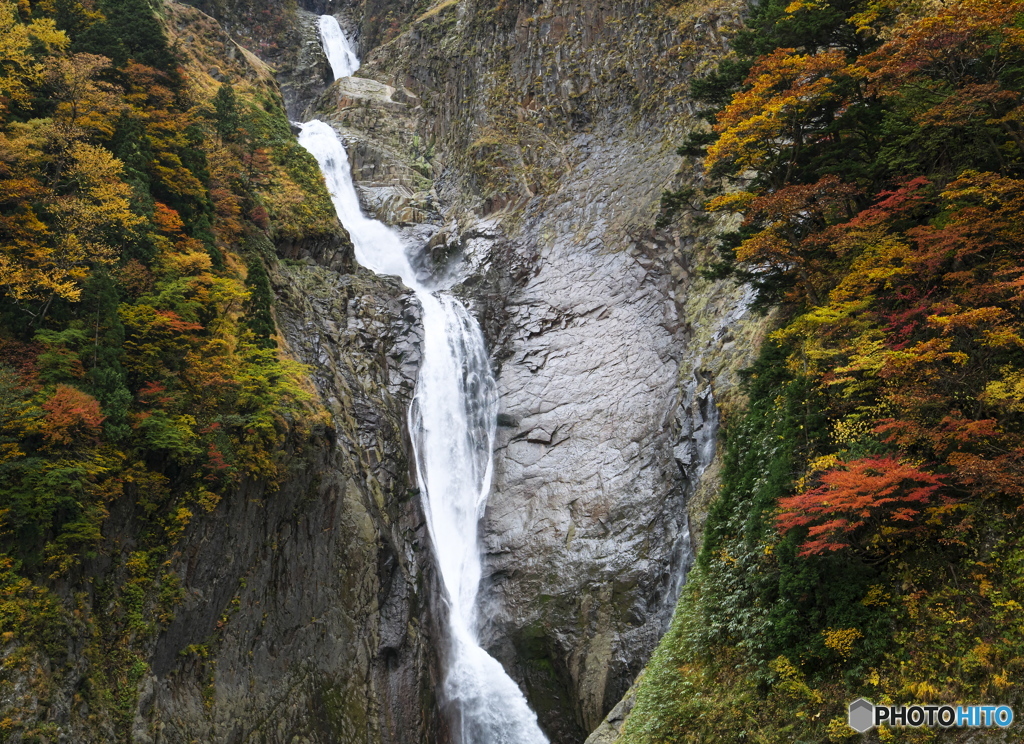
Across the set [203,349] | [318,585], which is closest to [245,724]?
[318,585]

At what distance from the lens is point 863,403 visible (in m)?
12.2

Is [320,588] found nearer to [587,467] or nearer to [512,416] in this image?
[587,467]

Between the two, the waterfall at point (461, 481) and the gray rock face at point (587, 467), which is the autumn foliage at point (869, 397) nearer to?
the gray rock face at point (587, 467)

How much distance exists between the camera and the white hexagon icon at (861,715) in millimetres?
9266

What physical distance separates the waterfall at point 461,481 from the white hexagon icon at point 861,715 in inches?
613

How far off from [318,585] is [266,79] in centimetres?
3062

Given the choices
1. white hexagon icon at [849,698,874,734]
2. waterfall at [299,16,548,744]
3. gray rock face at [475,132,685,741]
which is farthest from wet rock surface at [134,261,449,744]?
white hexagon icon at [849,698,874,734]

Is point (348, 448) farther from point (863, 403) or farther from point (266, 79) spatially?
point (266, 79)

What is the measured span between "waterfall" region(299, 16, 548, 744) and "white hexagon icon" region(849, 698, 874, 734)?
51.0ft

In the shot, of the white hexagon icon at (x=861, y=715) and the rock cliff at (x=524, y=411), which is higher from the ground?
the rock cliff at (x=524, y=411)

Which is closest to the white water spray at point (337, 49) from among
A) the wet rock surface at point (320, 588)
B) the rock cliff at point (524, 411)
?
the rock cliff at point (524, 411)

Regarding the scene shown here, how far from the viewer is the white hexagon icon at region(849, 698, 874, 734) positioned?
9266mm

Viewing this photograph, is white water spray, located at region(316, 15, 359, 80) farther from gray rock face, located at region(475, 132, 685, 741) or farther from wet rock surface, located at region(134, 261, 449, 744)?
wet rock surface, located at region(134, 261, 449, 744)

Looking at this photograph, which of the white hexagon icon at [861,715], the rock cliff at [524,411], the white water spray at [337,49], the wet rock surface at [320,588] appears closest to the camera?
Answer: the white hexagon icon at [861,715]
